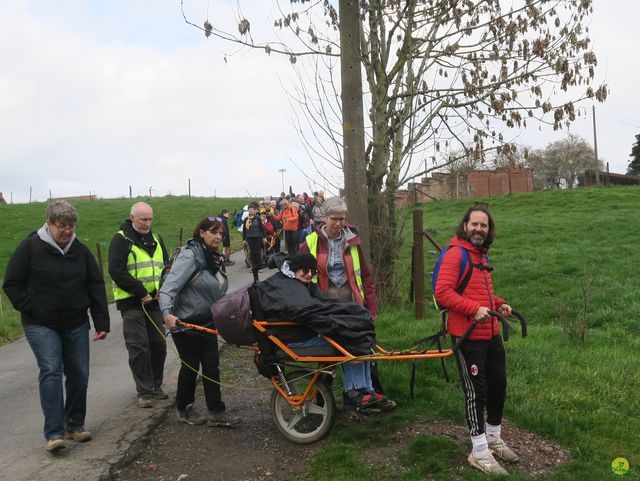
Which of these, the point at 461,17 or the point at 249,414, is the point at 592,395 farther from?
the point at 461,17

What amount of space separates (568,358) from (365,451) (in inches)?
119

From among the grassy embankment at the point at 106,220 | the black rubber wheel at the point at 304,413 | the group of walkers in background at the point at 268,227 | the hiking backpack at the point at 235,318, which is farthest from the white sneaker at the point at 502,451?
the grassy embankment at the point at 106,220

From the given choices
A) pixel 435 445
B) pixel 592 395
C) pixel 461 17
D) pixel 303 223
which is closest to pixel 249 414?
pixel 435 445

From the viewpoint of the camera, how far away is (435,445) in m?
4.73

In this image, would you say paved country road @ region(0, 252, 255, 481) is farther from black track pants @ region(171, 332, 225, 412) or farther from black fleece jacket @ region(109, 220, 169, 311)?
black fleece jacket @ region(109, 220, 169, 311)

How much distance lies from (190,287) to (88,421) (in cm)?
172

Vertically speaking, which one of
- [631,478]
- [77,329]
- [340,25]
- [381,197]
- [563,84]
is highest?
[340,25]

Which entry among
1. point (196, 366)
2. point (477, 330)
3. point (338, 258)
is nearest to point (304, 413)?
point (196, 366)

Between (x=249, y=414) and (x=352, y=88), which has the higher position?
(x=352, y=88)

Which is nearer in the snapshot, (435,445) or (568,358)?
(435,445)

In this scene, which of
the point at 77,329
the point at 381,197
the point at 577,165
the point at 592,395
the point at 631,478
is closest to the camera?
the point at 631,478

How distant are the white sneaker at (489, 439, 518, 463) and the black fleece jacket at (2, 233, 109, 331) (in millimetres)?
3434

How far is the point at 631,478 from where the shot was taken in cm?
426

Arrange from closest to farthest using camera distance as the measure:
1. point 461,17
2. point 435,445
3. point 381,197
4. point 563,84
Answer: point 435,445
point 563,84
point 461,17
point 381,197
